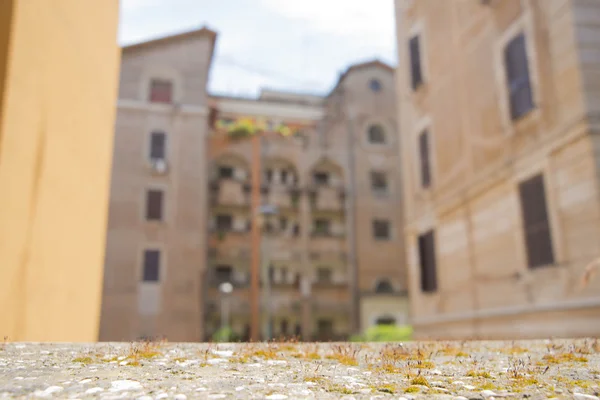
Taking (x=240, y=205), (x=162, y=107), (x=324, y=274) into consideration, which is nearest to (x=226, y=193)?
(x=240, y=205)

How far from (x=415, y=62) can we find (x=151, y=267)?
1717 cm

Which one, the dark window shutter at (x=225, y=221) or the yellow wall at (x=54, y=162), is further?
the dark window shutter at (x=225, y=221)

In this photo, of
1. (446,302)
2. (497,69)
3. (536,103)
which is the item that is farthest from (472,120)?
(446,302)

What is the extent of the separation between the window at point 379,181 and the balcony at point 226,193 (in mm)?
8512

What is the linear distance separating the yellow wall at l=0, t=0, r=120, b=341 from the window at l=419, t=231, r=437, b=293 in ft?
32.5

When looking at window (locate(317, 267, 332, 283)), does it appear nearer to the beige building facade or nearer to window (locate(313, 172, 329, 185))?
the beige building facade

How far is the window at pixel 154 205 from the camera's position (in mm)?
30109

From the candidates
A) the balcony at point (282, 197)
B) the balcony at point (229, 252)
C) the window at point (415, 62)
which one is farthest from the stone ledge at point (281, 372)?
the balcony at point (282, 197)

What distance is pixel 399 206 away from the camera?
35.5 metres

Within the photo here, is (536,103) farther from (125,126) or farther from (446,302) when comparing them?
(125,126)

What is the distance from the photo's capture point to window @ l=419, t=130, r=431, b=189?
18.1 metres

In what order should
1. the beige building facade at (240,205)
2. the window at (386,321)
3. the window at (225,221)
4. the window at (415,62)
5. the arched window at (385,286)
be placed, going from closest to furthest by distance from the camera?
the window at (415,62) < the beige building facade at (240,205) < the window at (386,321) < the window at (225,221) < the arched window at (385,286)

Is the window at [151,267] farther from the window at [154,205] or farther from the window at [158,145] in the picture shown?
the window at [158,145]

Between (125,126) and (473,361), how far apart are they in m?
28.8
